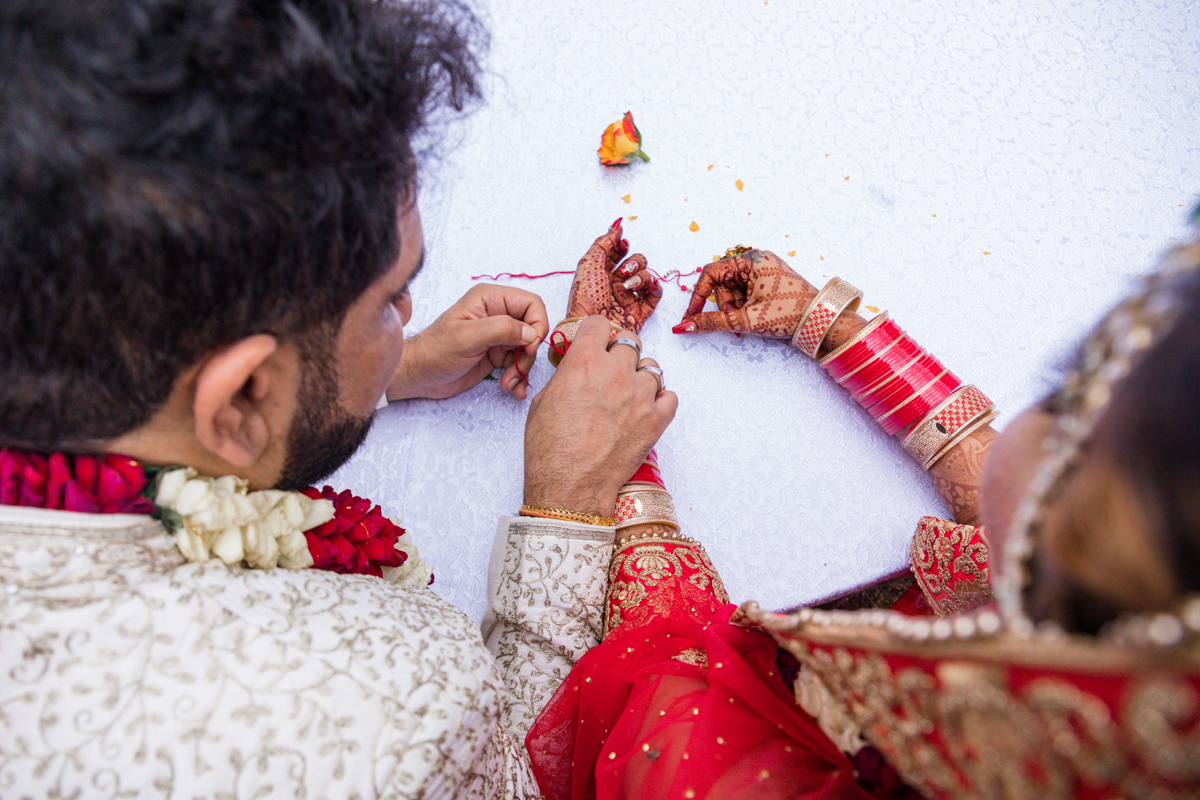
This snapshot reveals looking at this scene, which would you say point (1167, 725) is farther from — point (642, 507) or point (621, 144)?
point (621, 144)

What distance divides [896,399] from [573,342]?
2.06 ft

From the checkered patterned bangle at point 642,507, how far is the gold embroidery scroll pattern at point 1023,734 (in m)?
0.61

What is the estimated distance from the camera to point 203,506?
639 millimetres

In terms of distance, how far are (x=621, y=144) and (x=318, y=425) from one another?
3.25 ft

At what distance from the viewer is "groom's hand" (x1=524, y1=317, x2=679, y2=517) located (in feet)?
3.60

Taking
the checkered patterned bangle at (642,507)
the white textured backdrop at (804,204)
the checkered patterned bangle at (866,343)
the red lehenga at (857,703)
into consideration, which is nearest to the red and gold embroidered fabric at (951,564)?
the red lehenga at (857,703)

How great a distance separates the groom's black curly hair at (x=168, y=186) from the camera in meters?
0.50

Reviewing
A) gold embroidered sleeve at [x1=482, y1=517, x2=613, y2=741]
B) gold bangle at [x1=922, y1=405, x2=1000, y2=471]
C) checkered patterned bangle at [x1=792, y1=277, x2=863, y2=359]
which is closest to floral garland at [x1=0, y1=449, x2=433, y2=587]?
gold embroidered sleeve at [x1=482, y1=517, x2=613, y2=741]

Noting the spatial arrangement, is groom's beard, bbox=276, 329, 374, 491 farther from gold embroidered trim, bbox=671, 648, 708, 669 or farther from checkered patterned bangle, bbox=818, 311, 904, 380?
checkered patterned bangle, bbox=818, 311, 904, 380

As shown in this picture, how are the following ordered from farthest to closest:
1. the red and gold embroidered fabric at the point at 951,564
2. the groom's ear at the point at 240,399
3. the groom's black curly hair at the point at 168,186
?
1. the red and gold embroidered fabric at the point at 951,564
2. the groom's ear at the point at 240,399
3. the groom's black curly hair at the point at 168,186

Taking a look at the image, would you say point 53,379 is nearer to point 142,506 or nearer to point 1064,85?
point 142,506

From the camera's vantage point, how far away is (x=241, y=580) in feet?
2.14

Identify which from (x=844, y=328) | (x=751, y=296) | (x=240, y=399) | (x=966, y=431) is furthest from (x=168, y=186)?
(x=966, y=431)

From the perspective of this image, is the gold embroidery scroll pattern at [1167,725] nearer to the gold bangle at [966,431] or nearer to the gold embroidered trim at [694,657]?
the gold embroidered trim at [694,657]
